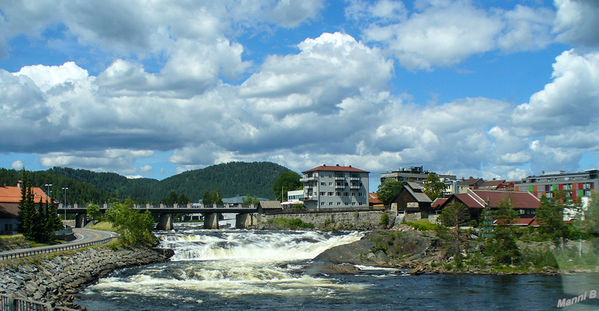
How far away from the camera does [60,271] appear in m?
49.2

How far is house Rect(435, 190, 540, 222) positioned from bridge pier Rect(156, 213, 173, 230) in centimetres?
7611

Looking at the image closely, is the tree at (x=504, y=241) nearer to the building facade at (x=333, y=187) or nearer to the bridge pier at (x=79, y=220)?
the building facade at (x=333, y=187)

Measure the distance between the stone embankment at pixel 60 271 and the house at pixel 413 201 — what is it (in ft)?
196

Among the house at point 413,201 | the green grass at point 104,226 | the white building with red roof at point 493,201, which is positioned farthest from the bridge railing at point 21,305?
the green grass at point 104,226

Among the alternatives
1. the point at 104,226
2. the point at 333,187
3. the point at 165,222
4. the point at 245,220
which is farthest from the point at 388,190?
the point at 104,226

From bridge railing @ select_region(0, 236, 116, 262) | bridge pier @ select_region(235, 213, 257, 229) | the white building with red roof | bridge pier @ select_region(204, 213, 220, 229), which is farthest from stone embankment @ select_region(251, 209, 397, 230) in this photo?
bridge railing @ select_region(0, 236, 116, 262)

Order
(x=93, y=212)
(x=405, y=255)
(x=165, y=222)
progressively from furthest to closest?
(x=93, y=212)
(x=165, y=222)
(x=405, y=255)

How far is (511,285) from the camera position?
46656 mm

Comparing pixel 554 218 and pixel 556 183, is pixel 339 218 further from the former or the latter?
pixel 554 218

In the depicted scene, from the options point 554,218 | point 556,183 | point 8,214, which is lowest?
point 554,218

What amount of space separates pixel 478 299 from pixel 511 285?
7.84m

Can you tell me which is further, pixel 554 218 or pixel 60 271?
pixel 554 218

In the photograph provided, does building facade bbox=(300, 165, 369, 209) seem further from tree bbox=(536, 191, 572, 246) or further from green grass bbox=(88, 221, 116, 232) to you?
tree bbox=(536, 191, 572, 246)

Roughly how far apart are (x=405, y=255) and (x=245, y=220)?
9311 cm
